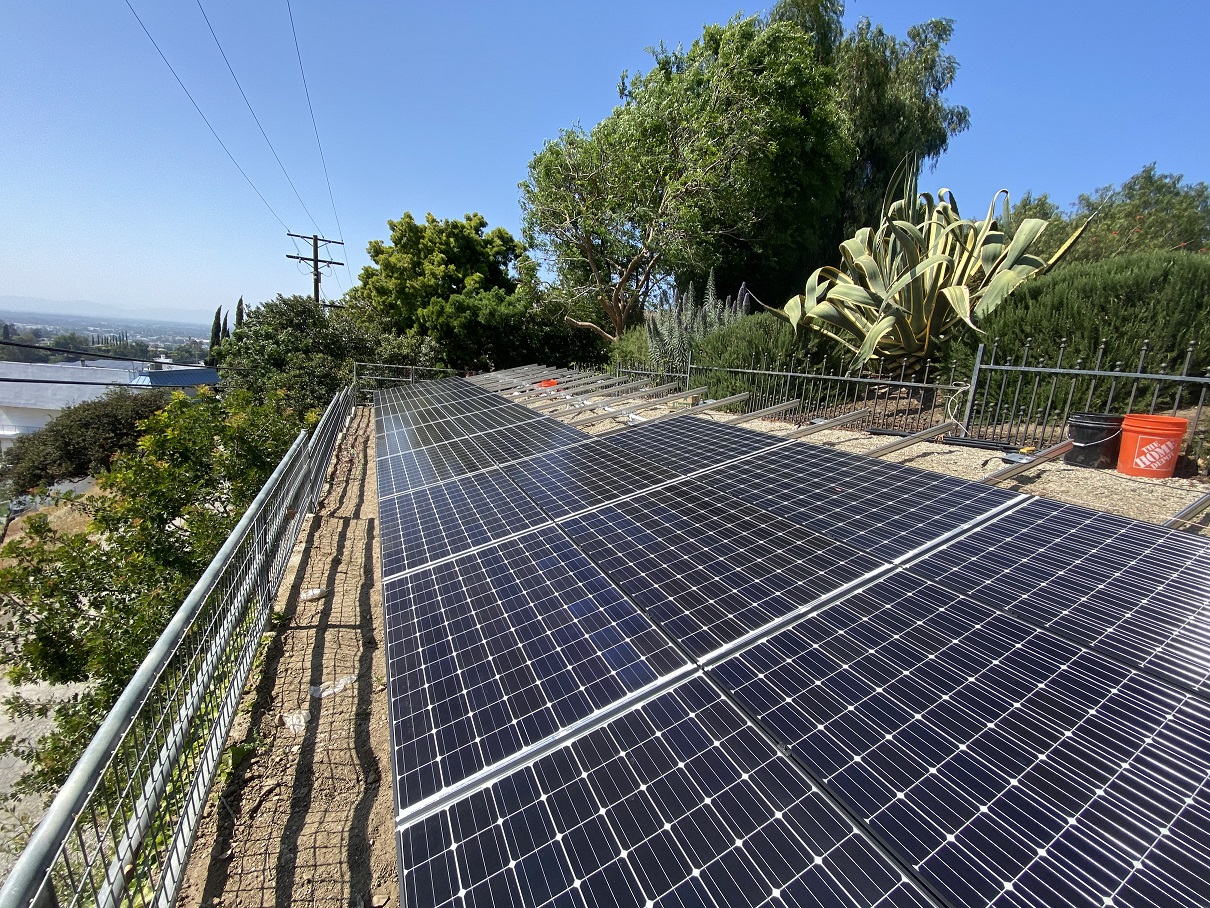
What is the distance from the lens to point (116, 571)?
7.36 m

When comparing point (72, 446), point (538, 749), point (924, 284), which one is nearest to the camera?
point (538, 749)

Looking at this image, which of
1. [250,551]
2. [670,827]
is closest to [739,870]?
[670,827]

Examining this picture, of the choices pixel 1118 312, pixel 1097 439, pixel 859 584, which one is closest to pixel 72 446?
pixel 859 584

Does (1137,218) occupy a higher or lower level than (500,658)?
higher

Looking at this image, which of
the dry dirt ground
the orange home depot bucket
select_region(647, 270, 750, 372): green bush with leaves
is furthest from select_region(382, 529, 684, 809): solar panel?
select_region(647, 270, 750, 372): green bush with leaves

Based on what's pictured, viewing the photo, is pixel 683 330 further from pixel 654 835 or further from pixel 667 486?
pixel 654 835

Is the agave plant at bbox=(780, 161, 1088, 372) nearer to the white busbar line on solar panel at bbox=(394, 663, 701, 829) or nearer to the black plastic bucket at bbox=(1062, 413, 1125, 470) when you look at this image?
the black plastic bucket at bbox=(1062, 413, 1125, 470)

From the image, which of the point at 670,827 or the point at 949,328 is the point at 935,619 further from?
the point at 949,328

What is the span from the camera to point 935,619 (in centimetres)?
239

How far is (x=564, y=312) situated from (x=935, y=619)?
24.3 metres

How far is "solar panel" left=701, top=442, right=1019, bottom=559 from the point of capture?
3256mm

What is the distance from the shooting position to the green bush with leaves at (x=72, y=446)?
998 inches

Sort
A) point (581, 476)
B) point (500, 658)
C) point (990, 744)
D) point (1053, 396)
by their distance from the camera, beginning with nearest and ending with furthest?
point (990, 744) → point (500, 658) → point (581, 476) → point (1053, 396)

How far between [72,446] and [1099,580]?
38.9 metres
